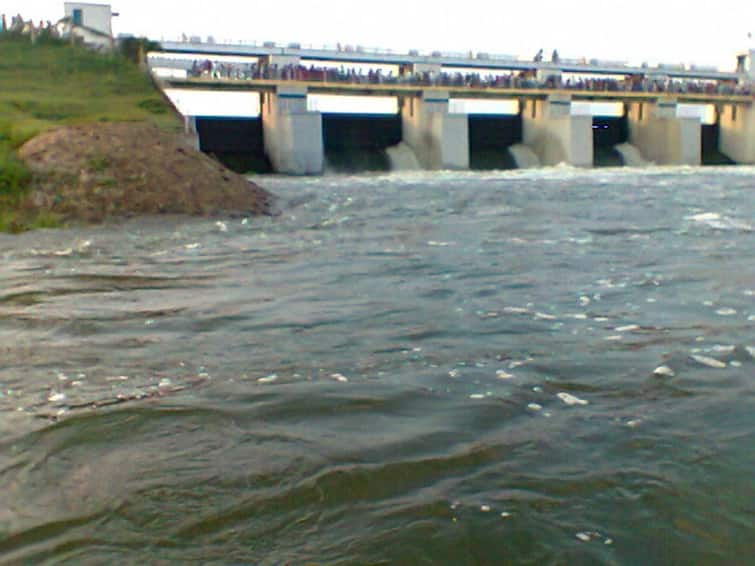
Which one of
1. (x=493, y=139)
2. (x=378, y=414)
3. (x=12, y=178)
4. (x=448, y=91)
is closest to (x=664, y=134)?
(x=493, y=139)

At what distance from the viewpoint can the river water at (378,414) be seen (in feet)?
6.48

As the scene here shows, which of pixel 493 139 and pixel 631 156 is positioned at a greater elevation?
pixel 493 139

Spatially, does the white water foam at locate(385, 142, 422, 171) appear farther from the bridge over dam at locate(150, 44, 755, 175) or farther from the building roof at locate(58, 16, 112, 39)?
the building roof at locate(58, 16, 112, 39)

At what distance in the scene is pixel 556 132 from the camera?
33.5m

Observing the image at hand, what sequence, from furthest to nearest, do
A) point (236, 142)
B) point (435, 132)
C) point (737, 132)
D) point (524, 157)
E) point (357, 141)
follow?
point (737, 132) < point (524, 157) < point (357, 141) < point (435, 132) < point (236, 142)

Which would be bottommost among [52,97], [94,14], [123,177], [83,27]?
[123,177]

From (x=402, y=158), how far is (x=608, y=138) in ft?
41.2

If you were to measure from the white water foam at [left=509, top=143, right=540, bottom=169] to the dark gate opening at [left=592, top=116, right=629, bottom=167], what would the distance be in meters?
3.57

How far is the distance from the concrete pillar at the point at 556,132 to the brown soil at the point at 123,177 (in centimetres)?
2339

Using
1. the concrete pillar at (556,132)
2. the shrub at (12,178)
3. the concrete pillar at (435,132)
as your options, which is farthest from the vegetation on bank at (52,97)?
the concrete pillar at (556,132)

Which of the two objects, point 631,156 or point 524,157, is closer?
point 524,157

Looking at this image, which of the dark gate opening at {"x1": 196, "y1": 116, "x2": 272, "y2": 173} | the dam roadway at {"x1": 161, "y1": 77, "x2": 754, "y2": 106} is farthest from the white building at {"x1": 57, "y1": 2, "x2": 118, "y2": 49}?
the dark gate opening at {"x1": 196, "y1": 116, "x2": 272, "y2": 173}

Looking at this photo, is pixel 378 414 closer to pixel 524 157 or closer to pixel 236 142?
pixel 236 142

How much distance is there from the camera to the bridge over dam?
2889 cm
